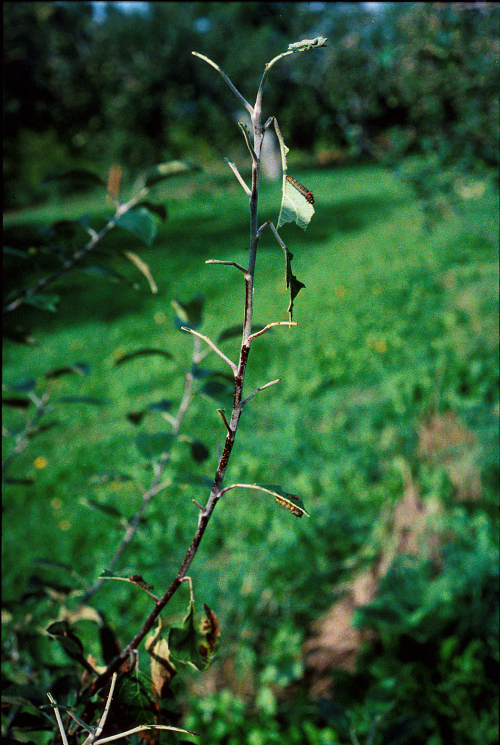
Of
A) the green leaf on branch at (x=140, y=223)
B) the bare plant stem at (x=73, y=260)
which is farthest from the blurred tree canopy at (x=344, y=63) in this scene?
the green leaf on branch at (x=140, y=223)

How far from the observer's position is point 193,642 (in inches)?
22.4

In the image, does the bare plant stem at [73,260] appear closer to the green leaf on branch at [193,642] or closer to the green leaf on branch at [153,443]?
the green leaf on branch at [153,443]

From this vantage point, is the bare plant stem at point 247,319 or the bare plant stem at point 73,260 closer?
the bare plant stem at point 247,319

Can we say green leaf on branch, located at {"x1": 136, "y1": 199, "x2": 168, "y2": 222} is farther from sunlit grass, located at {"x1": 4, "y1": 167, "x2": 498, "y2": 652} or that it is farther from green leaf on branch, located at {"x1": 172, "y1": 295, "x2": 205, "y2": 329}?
sunlit grass, located at {"x1": 4, "y1": 167, "x2": 498, "y2": 652}

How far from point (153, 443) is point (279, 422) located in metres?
2.39

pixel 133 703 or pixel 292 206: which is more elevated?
pixel 292 206

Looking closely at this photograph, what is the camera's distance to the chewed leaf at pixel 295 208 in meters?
0.42

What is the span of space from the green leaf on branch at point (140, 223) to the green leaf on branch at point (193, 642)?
21.9 inches

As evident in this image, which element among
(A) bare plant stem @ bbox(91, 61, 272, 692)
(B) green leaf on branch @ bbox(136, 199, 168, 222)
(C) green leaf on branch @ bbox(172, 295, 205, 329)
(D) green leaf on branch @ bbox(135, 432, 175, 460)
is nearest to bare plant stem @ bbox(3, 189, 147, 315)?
(B) green leaf on branch @ bbox(136, 199, 168, 222)

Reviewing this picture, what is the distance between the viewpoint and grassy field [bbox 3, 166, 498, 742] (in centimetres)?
205

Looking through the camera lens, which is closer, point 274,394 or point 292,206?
point 292,206

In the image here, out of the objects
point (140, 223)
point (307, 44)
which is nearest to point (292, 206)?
point (307, 44)

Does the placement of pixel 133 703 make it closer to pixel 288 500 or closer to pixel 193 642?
pixel 193 642

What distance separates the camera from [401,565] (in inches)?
76.6
